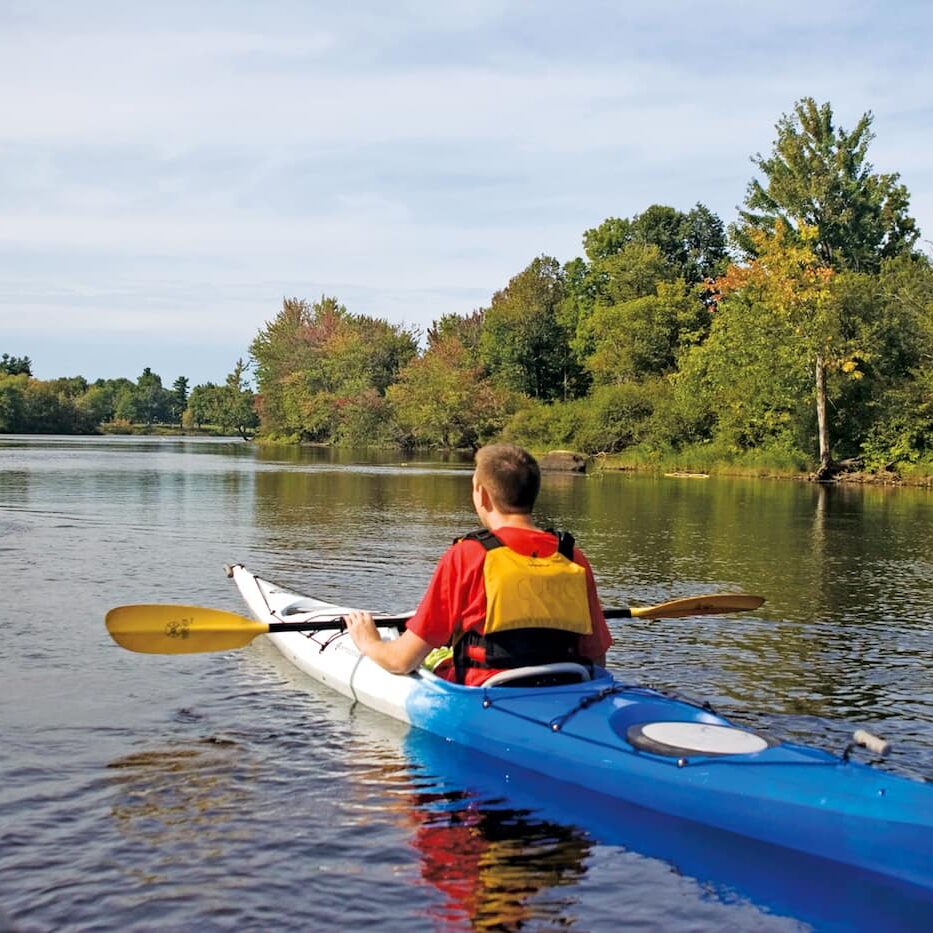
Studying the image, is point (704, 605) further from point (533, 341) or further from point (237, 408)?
point (237, 408)

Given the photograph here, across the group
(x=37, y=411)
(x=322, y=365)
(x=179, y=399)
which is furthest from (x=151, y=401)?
(x=322, y=365)

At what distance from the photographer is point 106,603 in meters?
10.6

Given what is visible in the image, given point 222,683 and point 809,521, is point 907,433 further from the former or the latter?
point 222,683

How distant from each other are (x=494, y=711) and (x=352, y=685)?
1.62 metres

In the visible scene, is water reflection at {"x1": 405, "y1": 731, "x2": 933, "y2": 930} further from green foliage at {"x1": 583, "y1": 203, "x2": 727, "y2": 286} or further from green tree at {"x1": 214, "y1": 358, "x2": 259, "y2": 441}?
green tree at {"x1": 214, "y1": 358, "x2": 259, "y2": 441}

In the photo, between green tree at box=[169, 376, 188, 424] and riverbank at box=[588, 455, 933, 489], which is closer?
riverbank at box=[588, 455, 933, 489]

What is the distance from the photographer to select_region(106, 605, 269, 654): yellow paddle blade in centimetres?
682

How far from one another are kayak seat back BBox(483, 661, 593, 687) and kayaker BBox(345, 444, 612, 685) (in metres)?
0.04

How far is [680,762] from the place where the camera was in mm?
4844

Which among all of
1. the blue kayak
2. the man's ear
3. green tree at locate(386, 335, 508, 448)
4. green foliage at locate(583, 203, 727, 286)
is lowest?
the blue kayak

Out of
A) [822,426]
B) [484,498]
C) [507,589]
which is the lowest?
[507,589]

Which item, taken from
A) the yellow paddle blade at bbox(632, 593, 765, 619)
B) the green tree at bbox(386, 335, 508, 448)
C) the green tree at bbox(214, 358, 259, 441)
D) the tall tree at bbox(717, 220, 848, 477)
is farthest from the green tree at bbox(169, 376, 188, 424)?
the yellow paddle blade at bbox(632, 593, 765, 619)

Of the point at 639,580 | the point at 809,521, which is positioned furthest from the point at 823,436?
the point at 639,580

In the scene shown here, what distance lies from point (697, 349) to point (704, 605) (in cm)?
3365
